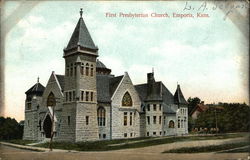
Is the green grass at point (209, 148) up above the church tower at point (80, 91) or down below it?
→ below

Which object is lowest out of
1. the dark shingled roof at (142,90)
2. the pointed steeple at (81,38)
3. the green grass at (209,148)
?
the green grass at (209,148)

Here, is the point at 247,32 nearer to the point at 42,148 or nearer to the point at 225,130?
the point at 225,130

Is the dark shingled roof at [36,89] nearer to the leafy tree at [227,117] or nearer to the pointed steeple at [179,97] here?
the pointed steeple at [179,97]

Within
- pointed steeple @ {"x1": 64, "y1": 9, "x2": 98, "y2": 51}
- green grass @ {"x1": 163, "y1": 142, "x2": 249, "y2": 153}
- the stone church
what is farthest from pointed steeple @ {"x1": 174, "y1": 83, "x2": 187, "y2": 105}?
pointed steeple @ {"x1": 64, "y1": 9, "x2": 98, "y2": 51}

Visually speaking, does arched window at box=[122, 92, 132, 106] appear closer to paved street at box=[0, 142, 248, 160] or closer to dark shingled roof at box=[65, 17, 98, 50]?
dark shingled roof at box=[65, 17, 98, 50]

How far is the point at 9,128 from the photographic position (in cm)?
808

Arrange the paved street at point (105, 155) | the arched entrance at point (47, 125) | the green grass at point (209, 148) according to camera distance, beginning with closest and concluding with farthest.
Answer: the paved street at point (105, 155)
the green grass at point (209, 148)
the arched entrance at point (47, 125)

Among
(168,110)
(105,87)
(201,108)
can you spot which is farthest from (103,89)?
(201,108)

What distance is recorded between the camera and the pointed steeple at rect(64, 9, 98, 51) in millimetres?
8180

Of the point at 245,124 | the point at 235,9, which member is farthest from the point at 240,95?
the point at 235,9

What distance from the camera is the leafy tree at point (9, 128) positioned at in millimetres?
7848

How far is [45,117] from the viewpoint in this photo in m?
9.23

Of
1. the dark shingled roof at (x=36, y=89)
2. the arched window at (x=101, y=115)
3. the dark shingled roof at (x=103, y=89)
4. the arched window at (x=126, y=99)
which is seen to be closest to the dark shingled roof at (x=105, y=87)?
the dark shingled roof at (x=103, y=89)

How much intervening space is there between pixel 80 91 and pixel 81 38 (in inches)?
65.4
